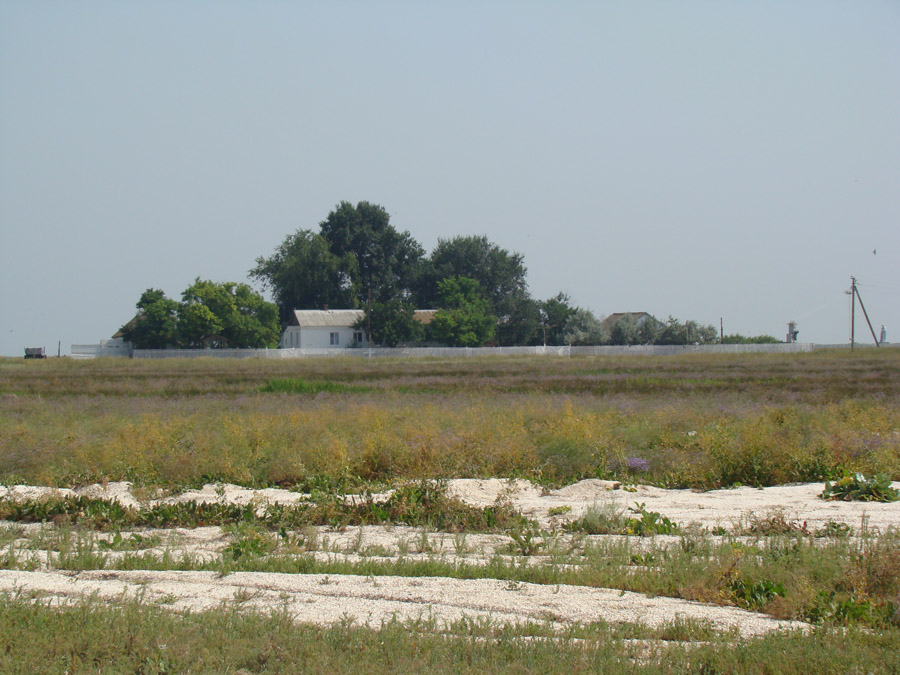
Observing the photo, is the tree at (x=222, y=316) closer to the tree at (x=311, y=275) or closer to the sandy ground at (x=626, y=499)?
the tree at (x=311, y=275)

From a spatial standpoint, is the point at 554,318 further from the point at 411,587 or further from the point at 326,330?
the point at 411,587

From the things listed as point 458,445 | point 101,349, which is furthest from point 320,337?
point 458,445

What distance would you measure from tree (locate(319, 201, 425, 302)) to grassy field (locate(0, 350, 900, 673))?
303ft

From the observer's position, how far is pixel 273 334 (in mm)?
96375

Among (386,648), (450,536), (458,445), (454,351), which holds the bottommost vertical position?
(450,536)

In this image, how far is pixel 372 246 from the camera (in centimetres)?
11494

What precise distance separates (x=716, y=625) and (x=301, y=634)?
3.36m

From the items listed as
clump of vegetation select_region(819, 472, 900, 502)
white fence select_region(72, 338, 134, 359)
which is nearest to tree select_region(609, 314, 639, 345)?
white fence select_region(72, 338, 134, 359)

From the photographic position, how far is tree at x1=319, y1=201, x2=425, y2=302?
114 meters

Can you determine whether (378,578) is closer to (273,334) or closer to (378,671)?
(378,671)

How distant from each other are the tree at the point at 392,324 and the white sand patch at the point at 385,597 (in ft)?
283

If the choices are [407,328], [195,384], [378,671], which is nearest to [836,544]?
[378,671]

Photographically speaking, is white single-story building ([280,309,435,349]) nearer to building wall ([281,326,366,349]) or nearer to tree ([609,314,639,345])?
building wall ([281,326,366,349])

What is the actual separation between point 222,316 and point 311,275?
63.6 ft
